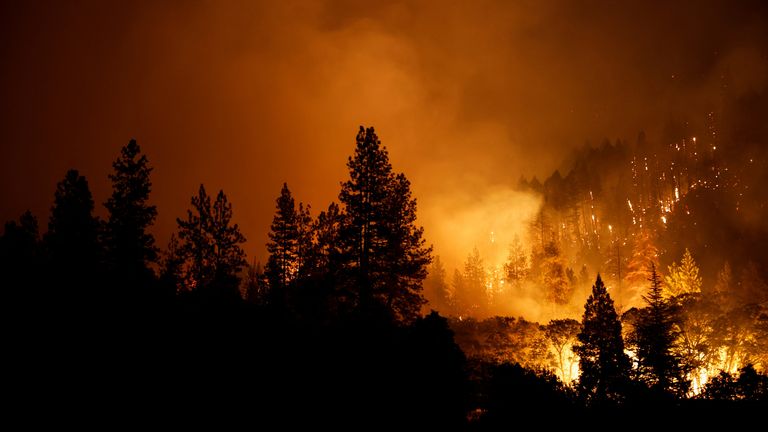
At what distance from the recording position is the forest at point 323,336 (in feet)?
44.9

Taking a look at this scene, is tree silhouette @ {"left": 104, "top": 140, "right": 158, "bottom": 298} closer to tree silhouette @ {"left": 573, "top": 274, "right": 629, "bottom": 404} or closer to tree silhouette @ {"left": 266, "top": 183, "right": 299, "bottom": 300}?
tree silhouette @ {"left": 266, "top": 183, "right": 299, "bottom": 300}

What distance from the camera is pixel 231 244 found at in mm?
43469

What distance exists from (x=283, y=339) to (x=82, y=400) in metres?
6.46

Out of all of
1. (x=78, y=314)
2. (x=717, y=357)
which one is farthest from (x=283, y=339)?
(x=717, y=357)

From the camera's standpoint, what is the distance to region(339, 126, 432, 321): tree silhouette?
97.9ft

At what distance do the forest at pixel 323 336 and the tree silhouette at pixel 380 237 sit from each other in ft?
0.33

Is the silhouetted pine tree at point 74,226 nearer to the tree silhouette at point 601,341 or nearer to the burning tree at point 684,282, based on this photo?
the tree silhouette at point 601,341

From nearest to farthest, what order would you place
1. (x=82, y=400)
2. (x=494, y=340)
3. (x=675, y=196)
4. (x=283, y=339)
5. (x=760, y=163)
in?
(x=82, y=400)
(x=283, y=339)
(x=494, y=340)
(x=760, y=163)
(x=675, y=196)

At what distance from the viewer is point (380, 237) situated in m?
30.3

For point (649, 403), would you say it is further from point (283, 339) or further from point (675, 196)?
point (675, 196)

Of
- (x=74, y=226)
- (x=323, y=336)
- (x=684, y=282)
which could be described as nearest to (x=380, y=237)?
(x=323, y=336)

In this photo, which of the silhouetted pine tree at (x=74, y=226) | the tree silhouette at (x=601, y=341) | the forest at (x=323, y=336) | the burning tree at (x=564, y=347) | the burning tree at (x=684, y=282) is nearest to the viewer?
the forest at (x=323, y=336)

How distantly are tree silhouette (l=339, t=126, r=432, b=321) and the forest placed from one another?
3.9 inches

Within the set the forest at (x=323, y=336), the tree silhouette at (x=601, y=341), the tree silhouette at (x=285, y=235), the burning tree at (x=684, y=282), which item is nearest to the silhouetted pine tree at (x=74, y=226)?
the forest at (x=323, y=336)
